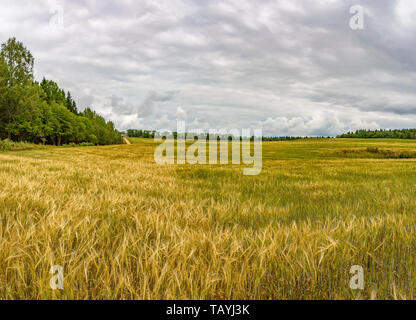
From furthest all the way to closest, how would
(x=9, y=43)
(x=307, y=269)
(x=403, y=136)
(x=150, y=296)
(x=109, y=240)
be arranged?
(x=403, y=136) → (x=9, y=43) → (x=109, y=240) → (x=307, y=269) → (x=150, y=296)

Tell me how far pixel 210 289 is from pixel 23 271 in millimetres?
1208

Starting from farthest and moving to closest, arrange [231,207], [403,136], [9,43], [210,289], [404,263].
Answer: [403,136], [9,43], [231,207], [404,263], [210,289]

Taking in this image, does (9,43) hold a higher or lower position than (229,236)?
higher

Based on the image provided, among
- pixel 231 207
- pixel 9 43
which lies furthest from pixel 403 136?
pixel 9 43

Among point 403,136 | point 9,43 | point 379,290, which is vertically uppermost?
point 9,43

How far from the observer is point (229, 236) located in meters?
2.13

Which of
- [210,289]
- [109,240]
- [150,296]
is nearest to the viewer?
[150,296]

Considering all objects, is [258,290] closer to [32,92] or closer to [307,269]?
[307,269]

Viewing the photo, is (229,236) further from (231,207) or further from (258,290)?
(231,207)

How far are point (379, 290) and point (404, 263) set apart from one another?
1.69 feet

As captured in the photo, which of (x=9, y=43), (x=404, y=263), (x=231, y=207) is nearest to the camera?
(x=404, y=263)

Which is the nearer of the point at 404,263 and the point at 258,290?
the point at 258,290
